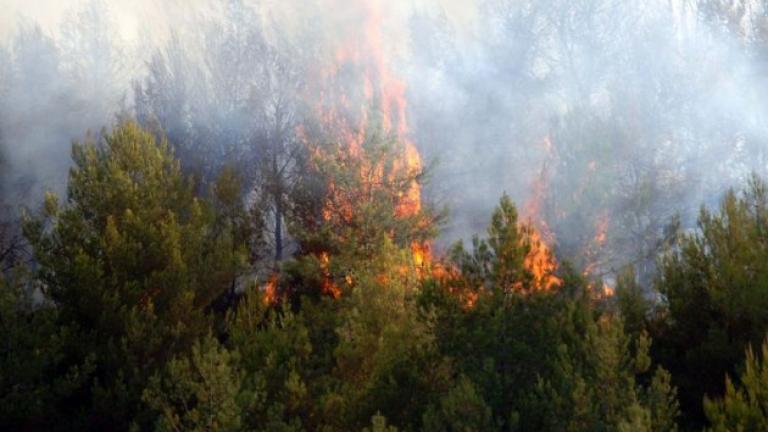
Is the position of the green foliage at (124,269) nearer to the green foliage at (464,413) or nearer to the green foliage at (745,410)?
the green foliage at (464,413)

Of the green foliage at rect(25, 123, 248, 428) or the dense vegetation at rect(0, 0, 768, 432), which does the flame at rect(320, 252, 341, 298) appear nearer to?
the dense vegetation at rect(0, 0, 768, 432)

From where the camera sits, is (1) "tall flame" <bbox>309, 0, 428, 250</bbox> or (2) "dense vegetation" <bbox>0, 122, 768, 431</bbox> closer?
(2) "dense vegetation" <bbox>0, 122, 768, 431</bbox>

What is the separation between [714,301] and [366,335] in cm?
528

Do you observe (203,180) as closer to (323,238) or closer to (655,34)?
(323,238)

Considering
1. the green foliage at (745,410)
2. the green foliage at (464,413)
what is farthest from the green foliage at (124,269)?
the green foliage at (745,410)

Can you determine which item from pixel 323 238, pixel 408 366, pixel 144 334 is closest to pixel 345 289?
pixel 323 238

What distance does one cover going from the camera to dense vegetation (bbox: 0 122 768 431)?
912cm

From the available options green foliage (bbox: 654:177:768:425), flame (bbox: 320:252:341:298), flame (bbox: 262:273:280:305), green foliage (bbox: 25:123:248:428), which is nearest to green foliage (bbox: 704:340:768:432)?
green foliage (bbox: 654:177:768:425)

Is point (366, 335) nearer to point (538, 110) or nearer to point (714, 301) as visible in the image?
point (714, 301)

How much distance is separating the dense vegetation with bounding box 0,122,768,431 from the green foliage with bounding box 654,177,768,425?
3 centimetres

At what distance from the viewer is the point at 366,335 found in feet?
36.4

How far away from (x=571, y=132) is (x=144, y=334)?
1383 cm

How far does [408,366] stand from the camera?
10586 millimetres

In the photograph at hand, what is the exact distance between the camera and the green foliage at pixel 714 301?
1125 cm
